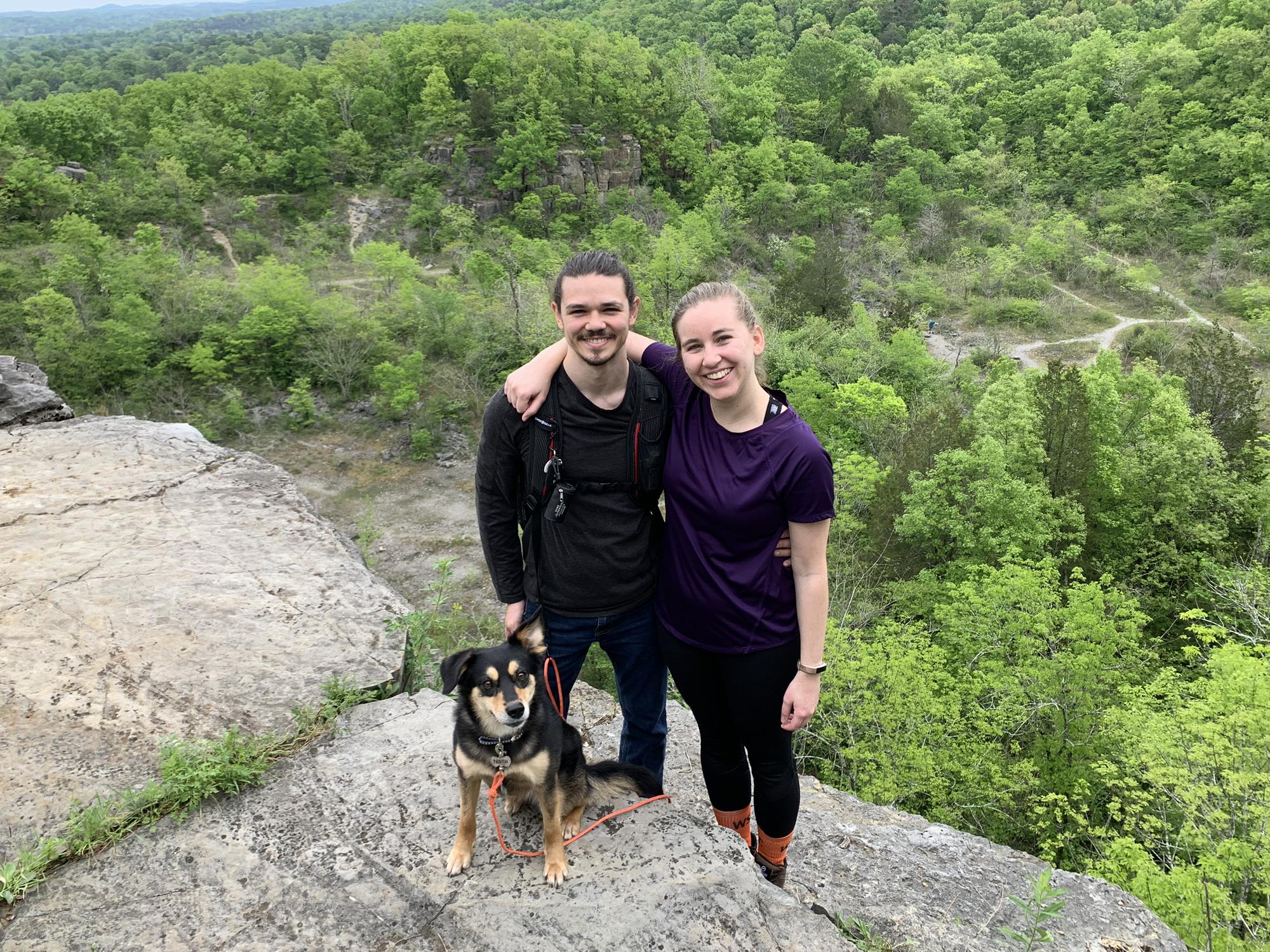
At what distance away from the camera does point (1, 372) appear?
7527 millimetres

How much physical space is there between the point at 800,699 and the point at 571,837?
118cm

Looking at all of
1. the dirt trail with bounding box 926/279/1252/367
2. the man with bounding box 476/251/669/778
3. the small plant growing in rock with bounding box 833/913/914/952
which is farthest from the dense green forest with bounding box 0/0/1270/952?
the man with bounding box 476/251/669/778

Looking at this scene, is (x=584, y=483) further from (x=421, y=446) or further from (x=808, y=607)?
(x=421, y=446)

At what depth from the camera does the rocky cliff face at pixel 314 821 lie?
103 inches

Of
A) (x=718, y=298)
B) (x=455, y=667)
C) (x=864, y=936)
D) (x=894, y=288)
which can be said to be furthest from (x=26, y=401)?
(x=894, y=288)

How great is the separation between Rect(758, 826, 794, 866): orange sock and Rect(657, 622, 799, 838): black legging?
0.10 ft

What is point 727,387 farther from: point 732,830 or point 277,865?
point 277,865

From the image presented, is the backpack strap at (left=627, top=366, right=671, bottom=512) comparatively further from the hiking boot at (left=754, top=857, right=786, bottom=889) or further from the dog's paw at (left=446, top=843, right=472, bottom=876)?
the hiking boot at (left=754, top=857, right=786, bottom=889)

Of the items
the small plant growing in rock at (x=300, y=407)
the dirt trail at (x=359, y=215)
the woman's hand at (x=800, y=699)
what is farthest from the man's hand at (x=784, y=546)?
the dirt trail at (x=359, y=215)

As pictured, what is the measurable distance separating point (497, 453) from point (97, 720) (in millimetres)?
2645

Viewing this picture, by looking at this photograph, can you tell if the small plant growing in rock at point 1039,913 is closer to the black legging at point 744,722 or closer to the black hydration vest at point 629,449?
the black legging at point 744,722

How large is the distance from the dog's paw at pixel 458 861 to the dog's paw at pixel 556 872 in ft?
1.10

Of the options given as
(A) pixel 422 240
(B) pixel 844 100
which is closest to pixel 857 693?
(A) pixel 422 240

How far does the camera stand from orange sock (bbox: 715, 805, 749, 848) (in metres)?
3.09
